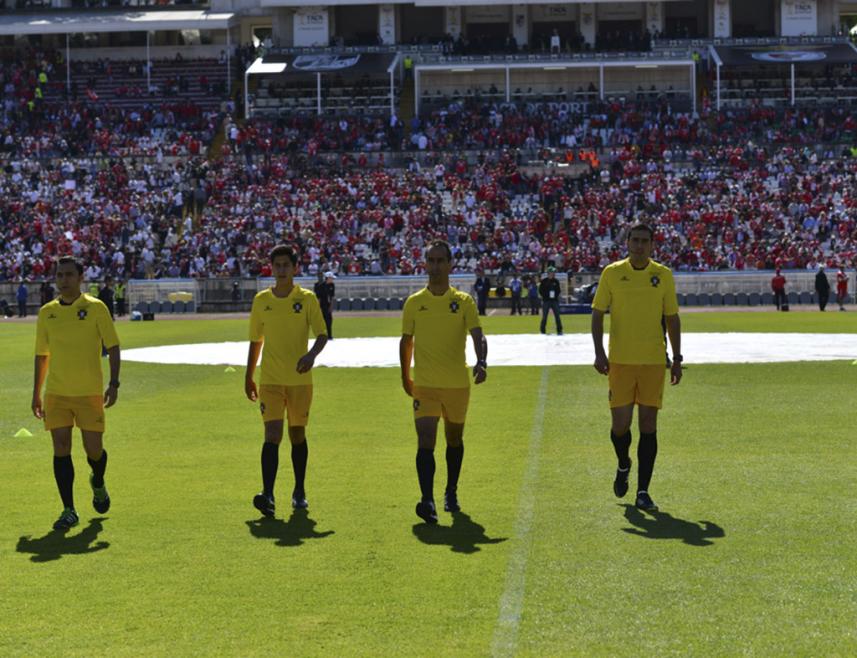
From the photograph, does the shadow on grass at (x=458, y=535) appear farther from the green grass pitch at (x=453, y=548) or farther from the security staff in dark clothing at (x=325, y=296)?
the security staff in dark clothing at (x=325, y=296)

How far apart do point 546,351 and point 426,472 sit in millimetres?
20855

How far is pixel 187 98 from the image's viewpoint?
76.6 meters

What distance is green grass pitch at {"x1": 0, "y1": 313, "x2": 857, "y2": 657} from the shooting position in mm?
8219

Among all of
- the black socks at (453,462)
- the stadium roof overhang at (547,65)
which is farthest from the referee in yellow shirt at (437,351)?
the stadium roof overhang at (547,65)

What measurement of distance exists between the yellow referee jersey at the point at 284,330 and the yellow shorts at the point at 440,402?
2.98ft

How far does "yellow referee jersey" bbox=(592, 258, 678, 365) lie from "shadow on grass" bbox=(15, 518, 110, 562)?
4168 mm

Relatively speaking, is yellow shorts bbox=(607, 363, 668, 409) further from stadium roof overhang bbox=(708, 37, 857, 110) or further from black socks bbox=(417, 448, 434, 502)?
stadium roof overhang bbox=(708, 37, 857, 110)

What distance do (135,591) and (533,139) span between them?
2345 inches

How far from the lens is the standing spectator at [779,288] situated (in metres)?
52.2

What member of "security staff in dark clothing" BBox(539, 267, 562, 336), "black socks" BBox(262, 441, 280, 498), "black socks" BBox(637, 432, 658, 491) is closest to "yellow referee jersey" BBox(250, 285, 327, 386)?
"black socks" BBox(262, 441, 280, 498)

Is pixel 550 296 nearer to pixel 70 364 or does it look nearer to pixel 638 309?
pixel 638 309

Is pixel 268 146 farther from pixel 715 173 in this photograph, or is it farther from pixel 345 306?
pixel 715 173

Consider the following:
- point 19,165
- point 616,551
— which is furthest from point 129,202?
Answer: point 616,551

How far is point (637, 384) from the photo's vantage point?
40.1 feet
